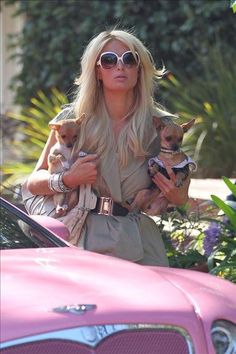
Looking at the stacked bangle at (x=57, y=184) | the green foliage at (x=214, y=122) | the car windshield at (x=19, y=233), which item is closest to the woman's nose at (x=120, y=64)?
the stacked bangle at (x=57, y=184)

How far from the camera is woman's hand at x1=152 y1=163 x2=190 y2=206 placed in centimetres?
536

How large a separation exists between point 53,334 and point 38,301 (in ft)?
0.46

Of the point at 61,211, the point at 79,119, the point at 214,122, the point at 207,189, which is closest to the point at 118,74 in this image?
the point at 79,119

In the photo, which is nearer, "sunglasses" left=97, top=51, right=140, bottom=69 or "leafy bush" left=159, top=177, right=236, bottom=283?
"sunglasses" left=97, top=51, right=140, bottom=69

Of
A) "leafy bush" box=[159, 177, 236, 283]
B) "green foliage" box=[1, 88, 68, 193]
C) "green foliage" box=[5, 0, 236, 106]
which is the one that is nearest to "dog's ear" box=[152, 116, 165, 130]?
"leafy bush" box=[159, 177, 236, 283]

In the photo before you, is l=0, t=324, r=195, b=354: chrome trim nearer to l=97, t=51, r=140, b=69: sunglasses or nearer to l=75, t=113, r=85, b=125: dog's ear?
l=75, t=113, r=85, b=125: dog's ear

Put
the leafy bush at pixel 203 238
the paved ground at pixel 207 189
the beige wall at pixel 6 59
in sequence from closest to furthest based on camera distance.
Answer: the leafy bush at pixel 203 238 < the paved ground at pixel 207 189 < the beige wall at pixel 6 59

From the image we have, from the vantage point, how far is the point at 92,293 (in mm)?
3697

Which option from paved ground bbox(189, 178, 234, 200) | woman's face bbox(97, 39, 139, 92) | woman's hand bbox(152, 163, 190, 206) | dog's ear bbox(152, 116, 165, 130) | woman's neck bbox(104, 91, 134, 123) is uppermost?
woman's face bbox(97, 39, 139, 92)

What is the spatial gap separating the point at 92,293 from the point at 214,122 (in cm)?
709

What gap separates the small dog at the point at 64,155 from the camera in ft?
17.5

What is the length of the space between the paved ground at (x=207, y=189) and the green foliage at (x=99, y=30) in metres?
2.64

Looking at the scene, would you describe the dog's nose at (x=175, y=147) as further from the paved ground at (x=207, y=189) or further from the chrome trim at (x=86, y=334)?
the paved ground at (x=207, y=189)

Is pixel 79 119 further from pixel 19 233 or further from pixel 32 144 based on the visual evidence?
pixel 32 144
